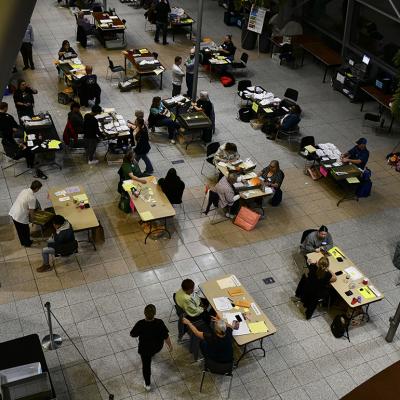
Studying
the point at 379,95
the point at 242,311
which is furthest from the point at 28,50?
the point at 242,311

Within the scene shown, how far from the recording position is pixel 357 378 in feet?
29.5

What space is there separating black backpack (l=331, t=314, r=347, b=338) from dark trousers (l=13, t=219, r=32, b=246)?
6175mm

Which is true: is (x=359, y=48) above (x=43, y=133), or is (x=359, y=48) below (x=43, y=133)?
above

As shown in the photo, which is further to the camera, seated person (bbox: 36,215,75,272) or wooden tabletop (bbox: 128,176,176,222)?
wooden tabletop (bbox: 128,176,176,222)

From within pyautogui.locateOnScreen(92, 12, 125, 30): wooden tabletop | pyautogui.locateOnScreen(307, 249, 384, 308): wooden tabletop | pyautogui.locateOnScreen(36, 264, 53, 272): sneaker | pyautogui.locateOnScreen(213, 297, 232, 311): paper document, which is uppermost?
pyautogui.locateOnScreen(92, 12, 125, 30): wooden tabletop

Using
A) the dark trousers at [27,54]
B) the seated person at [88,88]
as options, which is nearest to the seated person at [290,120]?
the seated person at [88,88]

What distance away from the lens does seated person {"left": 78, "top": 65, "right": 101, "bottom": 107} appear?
15.5 meters

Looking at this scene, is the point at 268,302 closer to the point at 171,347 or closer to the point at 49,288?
the point at 171,347

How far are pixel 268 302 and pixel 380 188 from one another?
5369 millimetres

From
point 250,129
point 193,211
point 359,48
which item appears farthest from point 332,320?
point 359,48

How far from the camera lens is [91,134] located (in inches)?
519

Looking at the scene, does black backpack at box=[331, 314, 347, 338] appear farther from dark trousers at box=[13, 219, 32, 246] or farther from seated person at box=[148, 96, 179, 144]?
seated person at box=[148, 96, 179, 144]

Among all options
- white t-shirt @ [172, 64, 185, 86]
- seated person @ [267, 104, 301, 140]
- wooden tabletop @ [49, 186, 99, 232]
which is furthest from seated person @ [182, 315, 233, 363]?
white t-shirt @ [172, 64, 185, 86]

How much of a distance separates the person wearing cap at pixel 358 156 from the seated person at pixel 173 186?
4557mm
